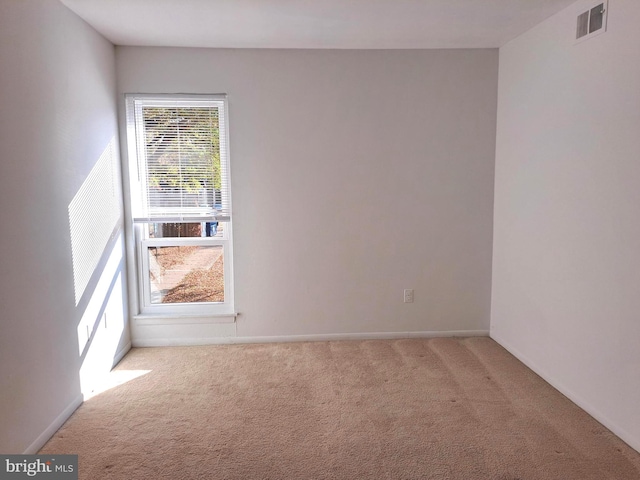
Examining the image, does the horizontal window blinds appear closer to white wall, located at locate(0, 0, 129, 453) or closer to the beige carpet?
white wall, located at locate(0, 0, 129, 453)

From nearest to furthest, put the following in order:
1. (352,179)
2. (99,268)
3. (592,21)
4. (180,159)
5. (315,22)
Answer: (592,21), (315,22), (99,268), (180,159), (352,179)

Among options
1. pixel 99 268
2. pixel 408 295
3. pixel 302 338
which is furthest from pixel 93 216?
pixel 408 295

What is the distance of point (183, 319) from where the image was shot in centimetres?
378

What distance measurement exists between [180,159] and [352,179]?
148 cm

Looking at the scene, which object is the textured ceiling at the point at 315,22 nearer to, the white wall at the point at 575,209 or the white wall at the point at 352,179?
the white wall at the point at 352,179

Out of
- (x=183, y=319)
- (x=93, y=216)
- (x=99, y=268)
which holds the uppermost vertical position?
(x=93, y=216)

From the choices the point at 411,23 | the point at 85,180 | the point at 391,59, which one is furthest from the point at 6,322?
the point at 391,59

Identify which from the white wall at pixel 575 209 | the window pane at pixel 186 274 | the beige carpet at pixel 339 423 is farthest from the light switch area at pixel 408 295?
the window pane at pixel 186 274

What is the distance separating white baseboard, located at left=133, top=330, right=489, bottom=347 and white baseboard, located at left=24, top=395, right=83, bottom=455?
Result: 3.32 ft

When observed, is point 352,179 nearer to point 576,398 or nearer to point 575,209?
point 575,209

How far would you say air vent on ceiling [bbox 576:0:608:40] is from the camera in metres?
2.45

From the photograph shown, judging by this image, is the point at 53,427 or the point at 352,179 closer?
the point at 53,427

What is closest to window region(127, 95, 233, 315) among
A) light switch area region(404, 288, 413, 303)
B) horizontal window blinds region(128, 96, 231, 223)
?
horizontal window blinds region(128, 96, 231, 223)

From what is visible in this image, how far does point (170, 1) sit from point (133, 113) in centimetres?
120
